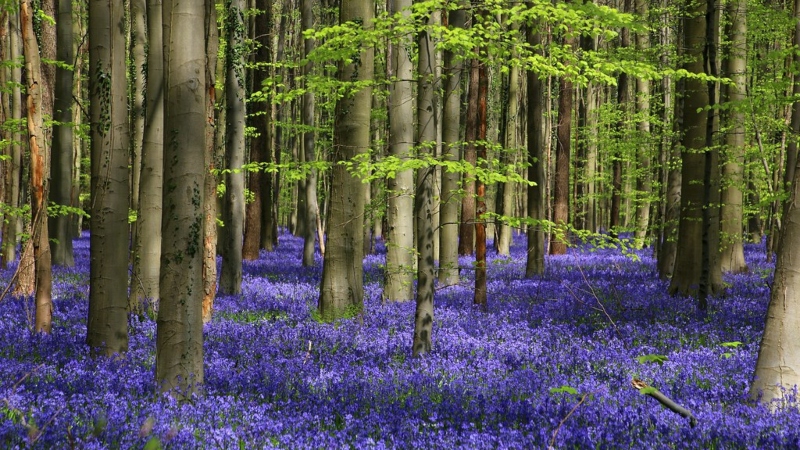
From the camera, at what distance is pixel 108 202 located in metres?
7.80

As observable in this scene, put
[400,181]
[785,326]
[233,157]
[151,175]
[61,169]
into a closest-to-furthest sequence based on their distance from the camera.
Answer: [785,326] → [151,175] → [400,181] → [233,157] → [61,169]

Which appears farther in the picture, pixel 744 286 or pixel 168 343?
pixel 744 286

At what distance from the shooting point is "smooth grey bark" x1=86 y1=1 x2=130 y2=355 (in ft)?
25.5

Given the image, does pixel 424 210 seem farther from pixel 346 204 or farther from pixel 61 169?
pixel 61 169

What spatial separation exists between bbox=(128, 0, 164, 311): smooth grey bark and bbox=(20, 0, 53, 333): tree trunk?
1.31 meters

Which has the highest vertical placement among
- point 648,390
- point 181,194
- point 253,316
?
point 181,194

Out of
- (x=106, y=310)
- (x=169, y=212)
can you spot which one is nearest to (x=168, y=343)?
(x=169, y=212)

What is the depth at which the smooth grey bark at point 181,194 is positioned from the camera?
5824 mm

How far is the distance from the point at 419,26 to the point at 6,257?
635 inches

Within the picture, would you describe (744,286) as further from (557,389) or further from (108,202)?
(108,202)

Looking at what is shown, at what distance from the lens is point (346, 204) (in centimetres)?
1108

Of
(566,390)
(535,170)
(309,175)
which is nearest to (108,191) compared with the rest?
(566,390)

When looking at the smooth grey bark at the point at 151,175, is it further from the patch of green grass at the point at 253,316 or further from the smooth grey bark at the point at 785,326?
the smooth grey bark at the point at 785,326

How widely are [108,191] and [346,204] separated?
411cm
